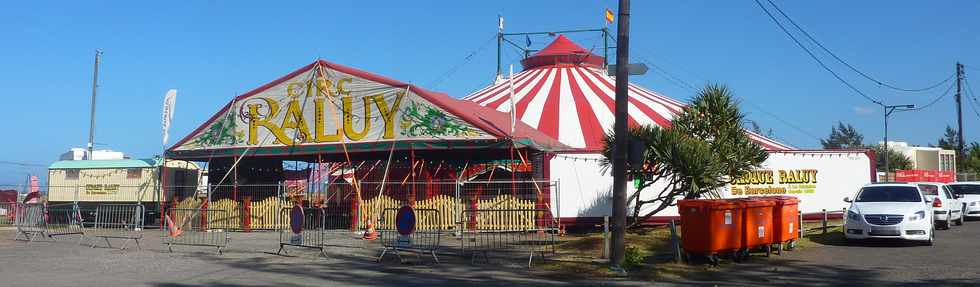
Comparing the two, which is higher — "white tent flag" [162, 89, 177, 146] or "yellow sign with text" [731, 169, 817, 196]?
"white tent flag" [162, 89, 177, 146]

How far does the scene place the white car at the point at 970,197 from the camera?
26969mm

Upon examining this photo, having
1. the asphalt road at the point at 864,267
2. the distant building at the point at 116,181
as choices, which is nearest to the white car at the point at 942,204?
the asphalt road at the point at 864,267

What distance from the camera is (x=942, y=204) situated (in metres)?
22.4

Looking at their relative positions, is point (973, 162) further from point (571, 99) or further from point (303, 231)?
point (303, 231)

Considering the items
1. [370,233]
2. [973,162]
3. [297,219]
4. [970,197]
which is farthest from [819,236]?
[973,162]

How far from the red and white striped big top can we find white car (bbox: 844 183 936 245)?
30.7ft

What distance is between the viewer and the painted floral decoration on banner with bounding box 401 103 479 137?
23.5 meters

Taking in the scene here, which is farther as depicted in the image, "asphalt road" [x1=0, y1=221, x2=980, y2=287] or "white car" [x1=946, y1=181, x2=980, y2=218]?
"white car" [x1=946, y1=181, x2=980, y2=218]

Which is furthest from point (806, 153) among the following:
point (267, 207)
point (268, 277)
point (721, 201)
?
point (268, 277)

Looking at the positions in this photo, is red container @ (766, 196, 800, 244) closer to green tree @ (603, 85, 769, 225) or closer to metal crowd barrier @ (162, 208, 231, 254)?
green tree @ (603, 85, 769, 225)

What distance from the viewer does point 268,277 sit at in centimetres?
1322

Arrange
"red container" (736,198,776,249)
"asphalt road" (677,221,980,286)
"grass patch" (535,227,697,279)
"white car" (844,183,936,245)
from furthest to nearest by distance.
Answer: "white car" (844,183,936,245) → "red container" (736,198,776,249) → "grass patch" (535,227,697,279) → "asphalt road" (677,221,980,286)

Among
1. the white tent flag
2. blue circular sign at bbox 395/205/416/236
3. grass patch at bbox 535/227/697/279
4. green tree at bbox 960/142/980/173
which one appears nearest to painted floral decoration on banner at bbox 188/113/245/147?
the white tent flag

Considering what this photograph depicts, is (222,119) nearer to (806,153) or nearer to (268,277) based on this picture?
(268,277)
